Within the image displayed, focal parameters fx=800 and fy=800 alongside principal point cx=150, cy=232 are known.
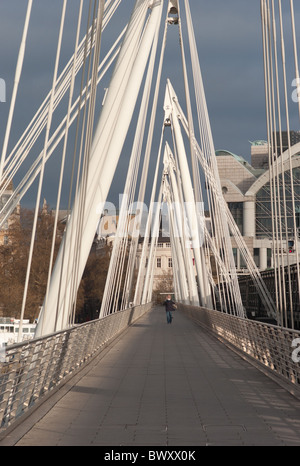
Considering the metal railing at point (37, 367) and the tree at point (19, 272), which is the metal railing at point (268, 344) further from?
the tree at point (19, 272)

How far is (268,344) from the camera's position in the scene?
1534 cm

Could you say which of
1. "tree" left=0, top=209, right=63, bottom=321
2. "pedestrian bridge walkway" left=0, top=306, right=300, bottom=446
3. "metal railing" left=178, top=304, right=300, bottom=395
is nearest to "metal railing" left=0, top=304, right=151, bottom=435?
"pedestrian bridge walkway" left=0, top=306, right=300, bottom=446

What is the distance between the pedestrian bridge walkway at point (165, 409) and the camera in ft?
25.4

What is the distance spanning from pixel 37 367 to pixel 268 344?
6.43 meters

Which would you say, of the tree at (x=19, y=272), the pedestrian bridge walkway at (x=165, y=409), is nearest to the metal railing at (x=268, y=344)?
the pedestrian bridge walkway at (x=165, y=409)

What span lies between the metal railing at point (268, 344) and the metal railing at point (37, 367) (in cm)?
354

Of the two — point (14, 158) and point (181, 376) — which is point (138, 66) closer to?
point (14, 158)

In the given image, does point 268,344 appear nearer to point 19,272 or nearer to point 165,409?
point 165,409

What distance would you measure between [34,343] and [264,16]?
10.8 meters

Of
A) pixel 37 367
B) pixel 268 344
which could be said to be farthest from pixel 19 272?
pixel 37 367

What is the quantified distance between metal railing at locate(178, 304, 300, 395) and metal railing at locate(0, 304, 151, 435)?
354 centimetres

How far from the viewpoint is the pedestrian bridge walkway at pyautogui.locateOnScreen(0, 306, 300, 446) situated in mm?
7738

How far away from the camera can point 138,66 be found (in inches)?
664

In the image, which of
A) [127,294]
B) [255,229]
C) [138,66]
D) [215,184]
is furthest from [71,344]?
[255,229]
